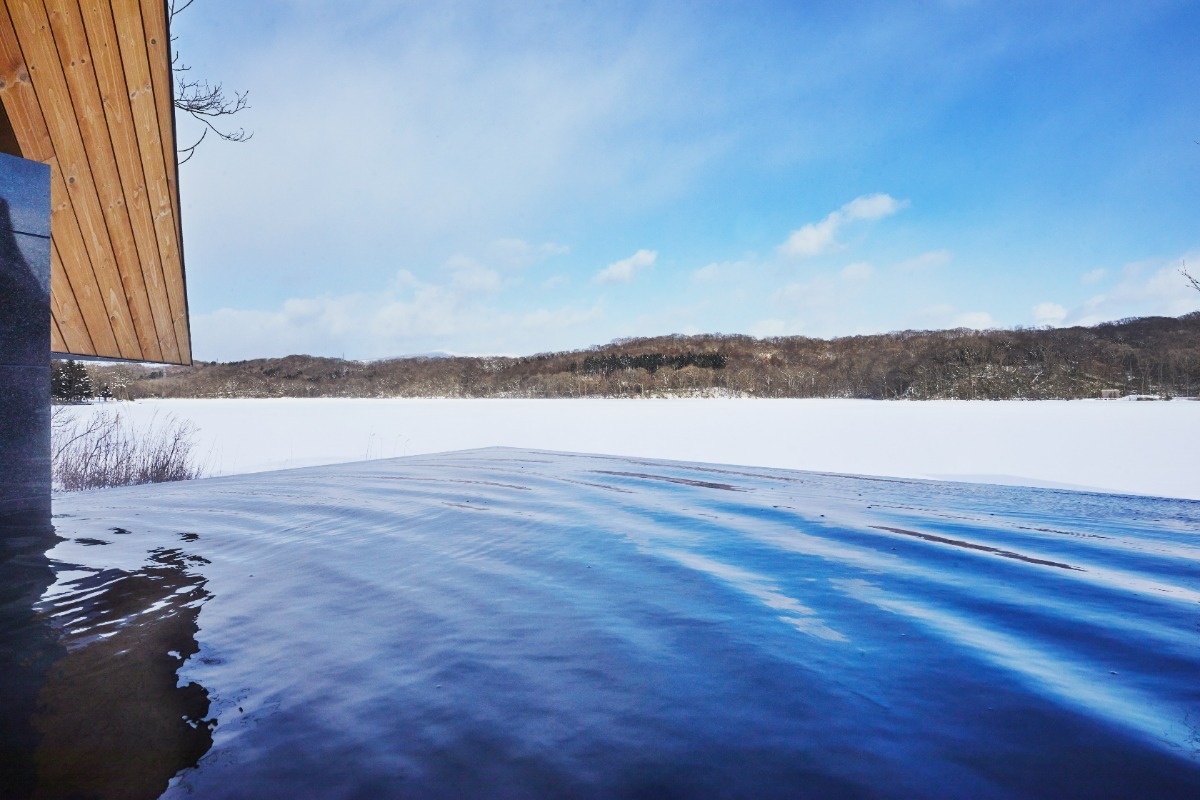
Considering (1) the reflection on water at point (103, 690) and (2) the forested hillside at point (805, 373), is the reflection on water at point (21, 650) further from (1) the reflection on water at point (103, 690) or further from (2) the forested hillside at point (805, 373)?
(2) the forested hillside at point (805, 373)

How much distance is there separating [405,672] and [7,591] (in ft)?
5.26

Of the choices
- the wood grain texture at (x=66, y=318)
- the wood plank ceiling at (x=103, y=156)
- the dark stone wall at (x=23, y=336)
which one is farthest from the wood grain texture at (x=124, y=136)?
the dark stone wall at (x=23, y=336)

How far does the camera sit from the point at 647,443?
10.9m

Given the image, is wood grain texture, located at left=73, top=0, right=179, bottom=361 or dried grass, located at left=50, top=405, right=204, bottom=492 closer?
wood grain texture, located at left=73, top=0, right=179, bottom=361

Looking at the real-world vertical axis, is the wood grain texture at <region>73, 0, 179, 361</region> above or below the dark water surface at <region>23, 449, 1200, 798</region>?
above

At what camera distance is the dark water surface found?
1.06m

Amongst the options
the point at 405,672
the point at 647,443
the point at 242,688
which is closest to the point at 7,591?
the point at 242,688

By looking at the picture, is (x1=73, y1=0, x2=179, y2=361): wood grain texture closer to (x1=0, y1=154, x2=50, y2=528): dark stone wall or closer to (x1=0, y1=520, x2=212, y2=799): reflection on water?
(x1=0, y1=154, x2=50, y2=528): dark stone wall

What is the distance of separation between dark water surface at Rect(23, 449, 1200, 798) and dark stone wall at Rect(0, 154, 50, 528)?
13.1 inches

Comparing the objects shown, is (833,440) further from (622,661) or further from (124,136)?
(124,136)

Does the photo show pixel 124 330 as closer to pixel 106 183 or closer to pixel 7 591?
pixel 106 183

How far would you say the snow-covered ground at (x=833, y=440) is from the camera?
24.4ft

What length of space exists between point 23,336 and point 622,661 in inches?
126

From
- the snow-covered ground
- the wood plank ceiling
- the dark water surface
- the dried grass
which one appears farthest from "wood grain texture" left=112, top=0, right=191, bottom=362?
the snow-covered ground
